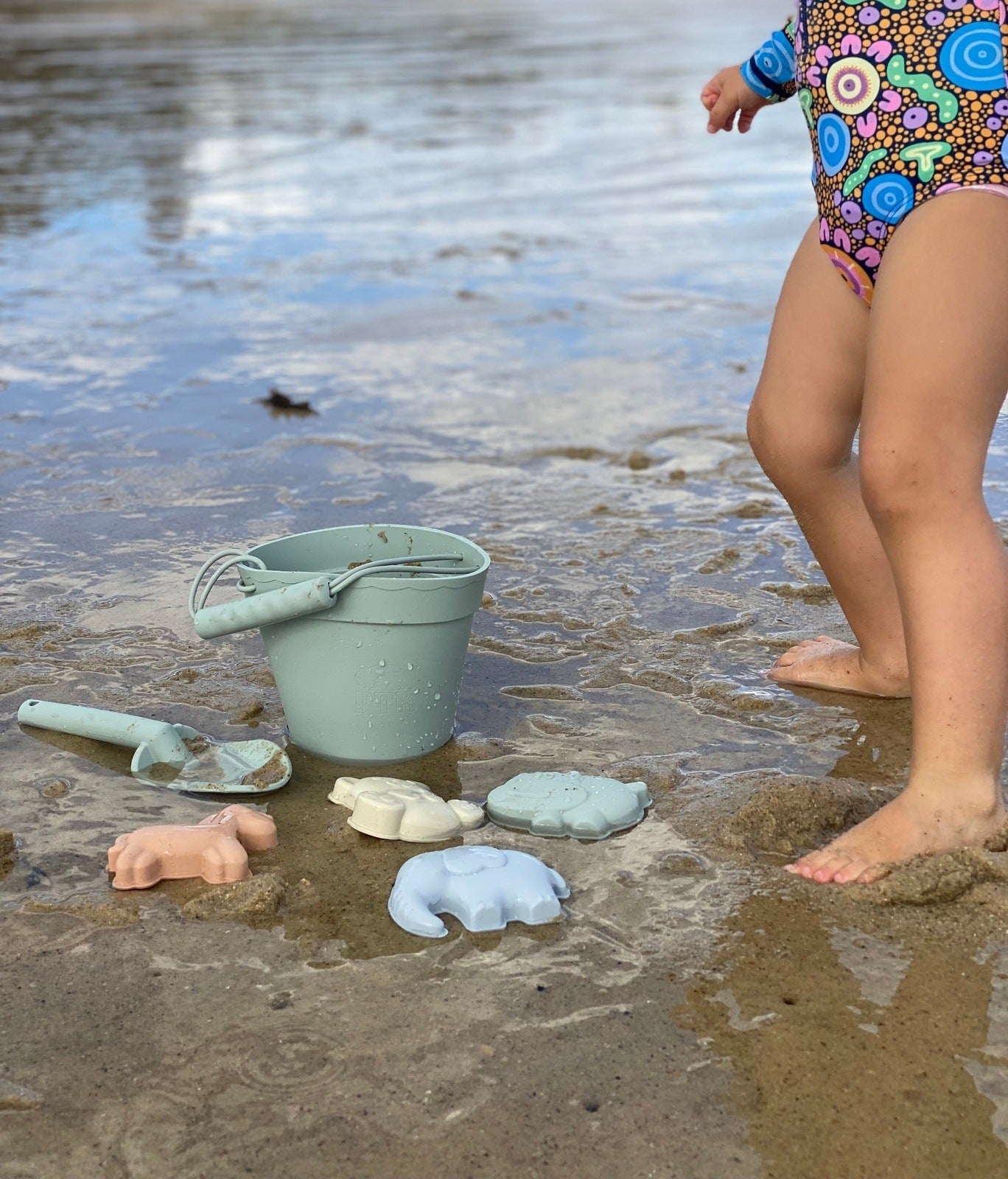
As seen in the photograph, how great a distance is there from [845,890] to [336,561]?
3.66ft

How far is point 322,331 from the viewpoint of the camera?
18.3ft

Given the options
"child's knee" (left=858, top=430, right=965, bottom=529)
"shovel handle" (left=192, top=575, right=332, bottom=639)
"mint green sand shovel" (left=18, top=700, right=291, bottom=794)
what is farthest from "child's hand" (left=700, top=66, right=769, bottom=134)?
"mint green sand shovel" (left=18, top=700, right=291, bottom=794)

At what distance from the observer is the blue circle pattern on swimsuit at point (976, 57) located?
1969 millimetres

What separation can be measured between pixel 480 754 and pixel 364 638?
0.33 meters

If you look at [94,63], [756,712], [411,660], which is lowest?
[756,712]

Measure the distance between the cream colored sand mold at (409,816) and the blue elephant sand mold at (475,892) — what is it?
141 mm

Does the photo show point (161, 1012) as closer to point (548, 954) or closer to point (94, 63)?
point (548, 954)

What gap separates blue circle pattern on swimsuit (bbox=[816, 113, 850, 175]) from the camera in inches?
82.7

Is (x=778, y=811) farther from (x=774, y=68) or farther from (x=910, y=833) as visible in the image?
(x=774, y=68)

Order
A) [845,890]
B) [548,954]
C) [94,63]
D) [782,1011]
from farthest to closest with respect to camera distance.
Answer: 1. [94,63]
2. [845,890]
3. [548,954]
4. [782,1011]

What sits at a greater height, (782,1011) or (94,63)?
(94,63)

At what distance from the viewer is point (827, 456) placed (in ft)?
8.27

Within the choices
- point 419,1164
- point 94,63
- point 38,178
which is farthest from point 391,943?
point 94,63

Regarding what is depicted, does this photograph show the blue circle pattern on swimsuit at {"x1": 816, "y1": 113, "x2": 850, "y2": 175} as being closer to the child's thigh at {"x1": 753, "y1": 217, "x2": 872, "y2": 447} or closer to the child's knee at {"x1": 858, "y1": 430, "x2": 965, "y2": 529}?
the child's thigh at {"x1": 753, "y1": 217, "x2": 872, "y2": 447}
